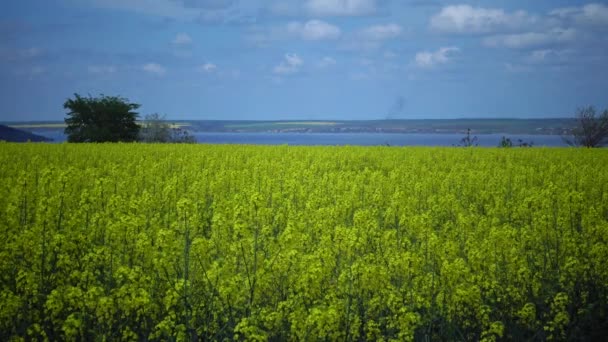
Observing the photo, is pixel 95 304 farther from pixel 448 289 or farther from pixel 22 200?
pixel 22 200

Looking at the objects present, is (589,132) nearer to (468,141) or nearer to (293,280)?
(468,141)

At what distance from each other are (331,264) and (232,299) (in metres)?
1.54

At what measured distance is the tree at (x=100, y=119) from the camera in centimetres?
5931

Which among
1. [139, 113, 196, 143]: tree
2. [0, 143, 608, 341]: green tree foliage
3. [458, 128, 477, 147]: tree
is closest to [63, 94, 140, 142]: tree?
[139, 113, 196, 143]: tree

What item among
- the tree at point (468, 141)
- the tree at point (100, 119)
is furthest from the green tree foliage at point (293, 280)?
the tree at point (100, 119)

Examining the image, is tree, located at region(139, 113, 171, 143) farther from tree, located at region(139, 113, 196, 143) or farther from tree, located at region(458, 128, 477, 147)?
tree, located at region(458, 128, 477, 147)

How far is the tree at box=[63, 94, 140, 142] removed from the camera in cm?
5931

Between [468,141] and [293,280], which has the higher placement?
[468,141]

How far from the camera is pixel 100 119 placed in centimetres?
5941

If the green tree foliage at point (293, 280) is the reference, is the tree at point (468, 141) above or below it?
above

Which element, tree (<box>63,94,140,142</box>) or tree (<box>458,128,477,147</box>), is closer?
tree (<box>458,128,477,147</box>)

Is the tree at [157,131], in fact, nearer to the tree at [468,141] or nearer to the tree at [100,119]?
the tree at [100,119]

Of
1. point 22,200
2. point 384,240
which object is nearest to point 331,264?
point 384,240

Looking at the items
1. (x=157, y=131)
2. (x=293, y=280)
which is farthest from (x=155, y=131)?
(x=293, y=280)
